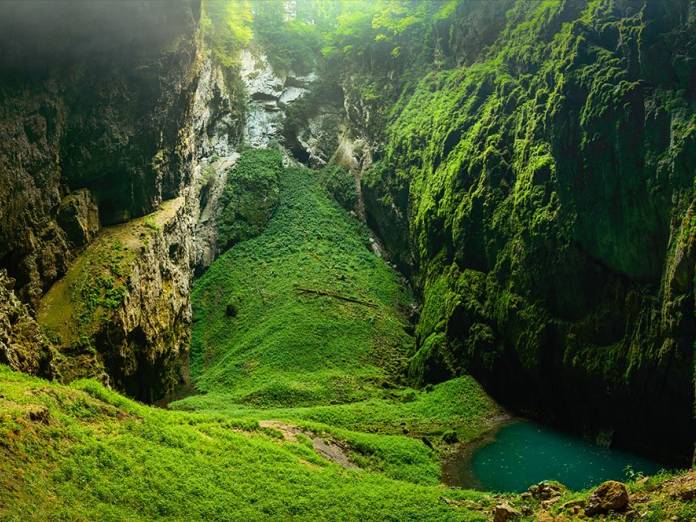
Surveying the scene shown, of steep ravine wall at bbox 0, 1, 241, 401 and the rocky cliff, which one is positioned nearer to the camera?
steep ravine wall at bbox 0, 1, 241, 401

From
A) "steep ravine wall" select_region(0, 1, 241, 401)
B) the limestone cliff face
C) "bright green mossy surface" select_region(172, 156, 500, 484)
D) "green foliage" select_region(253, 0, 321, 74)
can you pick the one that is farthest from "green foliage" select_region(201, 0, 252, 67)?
the limestone cliff face

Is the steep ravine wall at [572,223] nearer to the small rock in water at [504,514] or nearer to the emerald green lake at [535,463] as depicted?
the emerald green lake at [535,463]

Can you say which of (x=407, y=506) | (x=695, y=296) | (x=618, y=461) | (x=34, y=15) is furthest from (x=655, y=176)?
(x=34, y=15)

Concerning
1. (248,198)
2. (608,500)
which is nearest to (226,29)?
(248,198)

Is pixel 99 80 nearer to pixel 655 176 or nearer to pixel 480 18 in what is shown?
pixel 655 176

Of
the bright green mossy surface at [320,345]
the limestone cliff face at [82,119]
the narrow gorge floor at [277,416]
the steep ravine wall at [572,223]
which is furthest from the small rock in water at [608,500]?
the limestone cliff face at [82,119]

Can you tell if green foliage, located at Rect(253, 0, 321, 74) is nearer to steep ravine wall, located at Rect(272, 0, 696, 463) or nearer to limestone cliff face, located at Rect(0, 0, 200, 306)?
steep ravine wall, located at Rect(272, 0, 696, 463)

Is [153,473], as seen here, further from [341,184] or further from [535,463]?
[341,184]
